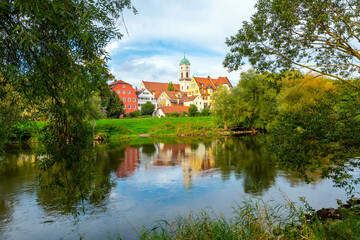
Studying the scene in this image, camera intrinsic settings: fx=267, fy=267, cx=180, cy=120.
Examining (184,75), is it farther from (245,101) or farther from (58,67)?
(58,67)

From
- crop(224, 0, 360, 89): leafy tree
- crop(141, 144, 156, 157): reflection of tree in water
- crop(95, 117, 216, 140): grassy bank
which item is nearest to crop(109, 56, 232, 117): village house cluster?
crop(95, 117, 216, 140): grassy bank

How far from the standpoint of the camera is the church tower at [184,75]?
11231 cm

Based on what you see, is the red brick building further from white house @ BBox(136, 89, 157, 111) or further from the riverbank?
the riverbank

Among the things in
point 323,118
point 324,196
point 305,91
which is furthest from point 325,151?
point 305,91

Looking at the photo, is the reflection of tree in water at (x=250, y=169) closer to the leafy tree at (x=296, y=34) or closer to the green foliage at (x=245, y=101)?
the leafy tree at (x=296, y=34)

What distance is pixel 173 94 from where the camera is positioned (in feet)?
325

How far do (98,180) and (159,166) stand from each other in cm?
551

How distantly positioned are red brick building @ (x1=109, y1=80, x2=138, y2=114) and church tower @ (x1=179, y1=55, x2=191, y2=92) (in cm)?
3302

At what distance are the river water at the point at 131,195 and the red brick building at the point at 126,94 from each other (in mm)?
62718

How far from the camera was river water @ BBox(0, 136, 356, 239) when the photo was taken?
322 inches

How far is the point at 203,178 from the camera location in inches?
585

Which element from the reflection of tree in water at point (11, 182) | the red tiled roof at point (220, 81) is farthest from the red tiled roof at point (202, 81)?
the reflection of tree in water at point (11, 182)

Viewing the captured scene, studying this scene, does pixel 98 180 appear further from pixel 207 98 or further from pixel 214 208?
pixel 207 98

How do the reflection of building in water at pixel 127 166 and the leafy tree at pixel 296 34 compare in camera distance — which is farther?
the reflection of building in water at pixel 127 166
